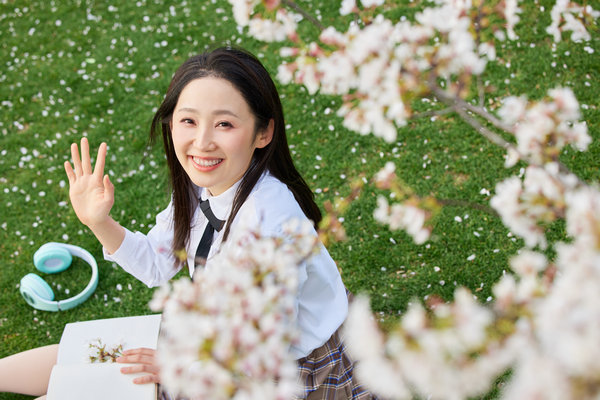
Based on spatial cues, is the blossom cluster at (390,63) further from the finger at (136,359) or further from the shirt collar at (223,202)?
the finger at (136,359)

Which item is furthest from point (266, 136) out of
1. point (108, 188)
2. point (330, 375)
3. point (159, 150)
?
point (159, 150)

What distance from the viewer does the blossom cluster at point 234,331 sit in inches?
35.9

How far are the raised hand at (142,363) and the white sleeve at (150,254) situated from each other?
1.05ft

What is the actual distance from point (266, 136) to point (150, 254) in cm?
78

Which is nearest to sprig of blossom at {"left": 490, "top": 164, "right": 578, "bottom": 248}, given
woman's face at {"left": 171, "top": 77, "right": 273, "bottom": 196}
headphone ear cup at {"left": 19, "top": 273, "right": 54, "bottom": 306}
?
woman's face at {"left": 171, "top": 77, "right": 273, "bottom": 196}

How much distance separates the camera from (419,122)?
4016 mm

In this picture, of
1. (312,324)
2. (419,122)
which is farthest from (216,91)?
(419,122)

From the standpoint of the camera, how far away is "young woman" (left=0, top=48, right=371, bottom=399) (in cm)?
204

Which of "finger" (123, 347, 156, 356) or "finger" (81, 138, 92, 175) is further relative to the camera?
"finger" (123, 347, 156, 356)

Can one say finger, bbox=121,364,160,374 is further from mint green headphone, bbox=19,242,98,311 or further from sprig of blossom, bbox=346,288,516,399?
sprig of blossom, bbox=346,288,516,399

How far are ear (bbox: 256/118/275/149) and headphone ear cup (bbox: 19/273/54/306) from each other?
6.50 ft

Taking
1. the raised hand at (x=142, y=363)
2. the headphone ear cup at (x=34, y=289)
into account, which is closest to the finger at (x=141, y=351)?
the raised hand at (x=142, y=363)

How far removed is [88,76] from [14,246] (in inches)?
75.5

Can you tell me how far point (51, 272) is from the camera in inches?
143
